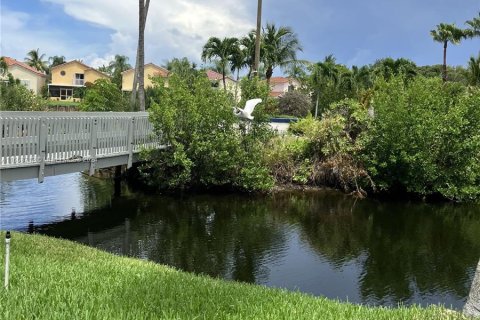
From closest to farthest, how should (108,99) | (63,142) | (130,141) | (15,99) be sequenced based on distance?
1. (63,142)
2. (130,141)
3. (108,99)
4. (15,99)

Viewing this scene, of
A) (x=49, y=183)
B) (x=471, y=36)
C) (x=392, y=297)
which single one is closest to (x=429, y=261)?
(x=392, y=297)

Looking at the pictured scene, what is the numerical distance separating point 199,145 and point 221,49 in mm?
29408

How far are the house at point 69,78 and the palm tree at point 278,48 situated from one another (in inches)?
1722

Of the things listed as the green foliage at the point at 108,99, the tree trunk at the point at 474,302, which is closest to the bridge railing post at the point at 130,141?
the green foliage at the point at 108,99

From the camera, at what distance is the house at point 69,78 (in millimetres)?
79688

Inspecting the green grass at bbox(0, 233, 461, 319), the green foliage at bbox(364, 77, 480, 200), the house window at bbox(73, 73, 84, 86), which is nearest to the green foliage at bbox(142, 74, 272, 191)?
the green foliage at bbox(364, 77, 480, 200)

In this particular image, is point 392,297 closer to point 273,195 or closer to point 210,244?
point 210,244

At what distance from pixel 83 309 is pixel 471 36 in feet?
158

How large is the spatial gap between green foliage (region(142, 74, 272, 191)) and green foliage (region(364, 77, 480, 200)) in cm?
543

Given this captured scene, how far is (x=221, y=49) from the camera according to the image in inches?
1879

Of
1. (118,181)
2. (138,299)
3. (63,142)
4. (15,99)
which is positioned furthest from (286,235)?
(15,99)

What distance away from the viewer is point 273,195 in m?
22.0

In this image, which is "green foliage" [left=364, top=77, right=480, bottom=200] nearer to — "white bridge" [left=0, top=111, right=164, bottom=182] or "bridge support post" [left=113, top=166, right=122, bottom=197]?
"white bridge" [left=0, top=111, right=164, bottom=182]

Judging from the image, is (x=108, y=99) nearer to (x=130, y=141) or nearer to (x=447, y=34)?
(x=130, y=141)
